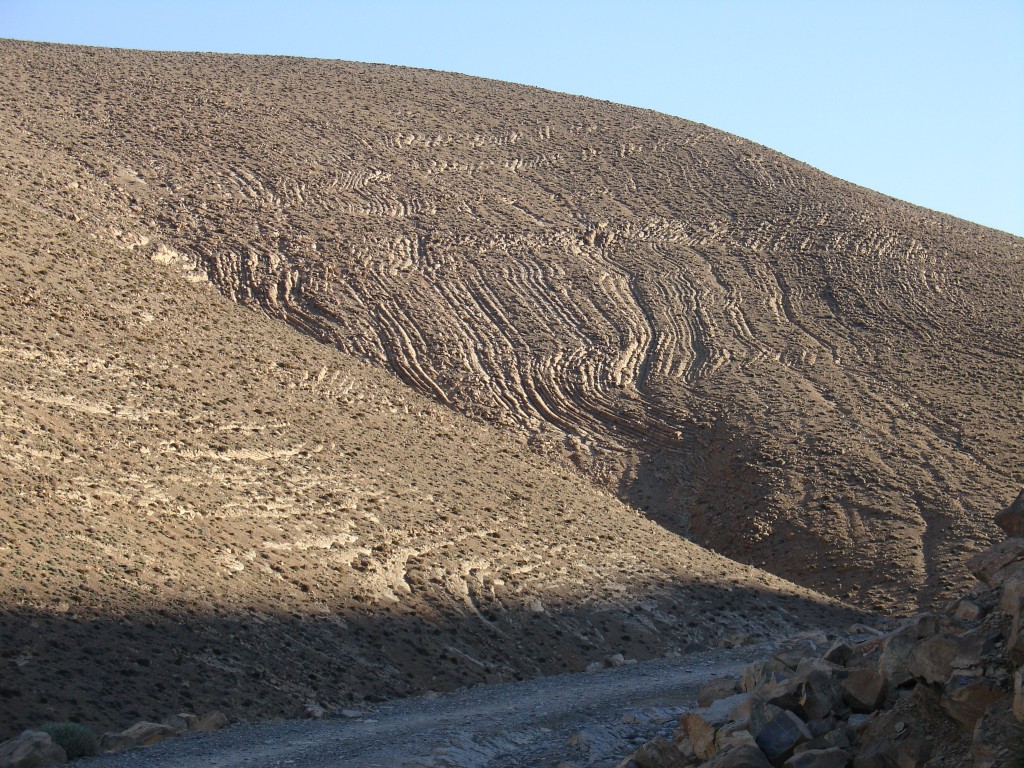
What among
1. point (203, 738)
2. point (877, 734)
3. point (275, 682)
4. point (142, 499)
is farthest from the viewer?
point (142, 499)

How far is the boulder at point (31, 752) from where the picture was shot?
396 inches

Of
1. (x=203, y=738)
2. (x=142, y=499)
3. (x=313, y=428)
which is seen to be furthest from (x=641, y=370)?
(x=203, y=738)

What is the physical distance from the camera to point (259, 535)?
17719 millimetres

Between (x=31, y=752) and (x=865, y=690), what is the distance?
22.6ft

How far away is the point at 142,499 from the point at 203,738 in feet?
22.1

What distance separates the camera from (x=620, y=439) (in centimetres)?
2878

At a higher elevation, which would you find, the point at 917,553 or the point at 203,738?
the point at 917,553

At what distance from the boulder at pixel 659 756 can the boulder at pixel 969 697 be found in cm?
200

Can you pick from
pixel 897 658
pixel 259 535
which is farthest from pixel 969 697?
pixel 259 535

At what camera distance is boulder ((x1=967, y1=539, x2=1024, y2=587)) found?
8.09 m

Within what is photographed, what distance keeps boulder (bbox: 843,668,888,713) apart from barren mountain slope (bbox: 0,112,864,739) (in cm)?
737

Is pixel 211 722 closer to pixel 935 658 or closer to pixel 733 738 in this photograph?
pixel 733 738

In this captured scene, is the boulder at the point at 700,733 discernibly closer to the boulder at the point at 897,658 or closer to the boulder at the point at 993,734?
the boulder at the point at 897,658

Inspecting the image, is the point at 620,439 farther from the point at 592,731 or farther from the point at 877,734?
the point at 877,734
